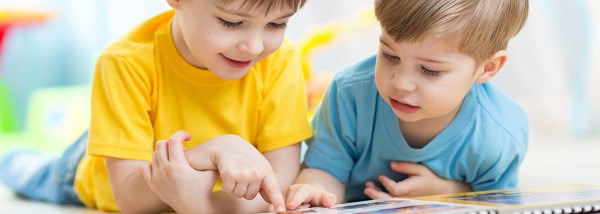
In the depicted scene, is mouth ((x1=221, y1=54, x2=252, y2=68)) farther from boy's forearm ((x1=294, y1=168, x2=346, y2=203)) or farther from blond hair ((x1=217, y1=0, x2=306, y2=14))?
boy's forearm ((x1=294, y1=168, x2=346, y2=203))

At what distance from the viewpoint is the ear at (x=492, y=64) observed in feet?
2.86

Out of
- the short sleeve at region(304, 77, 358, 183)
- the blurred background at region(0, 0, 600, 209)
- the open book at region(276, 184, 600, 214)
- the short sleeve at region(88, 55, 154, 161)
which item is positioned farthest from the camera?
the blurred background at region(0, 0, 600, 209)

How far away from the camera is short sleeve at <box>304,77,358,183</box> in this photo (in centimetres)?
99

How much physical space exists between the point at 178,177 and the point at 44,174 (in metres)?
0.71

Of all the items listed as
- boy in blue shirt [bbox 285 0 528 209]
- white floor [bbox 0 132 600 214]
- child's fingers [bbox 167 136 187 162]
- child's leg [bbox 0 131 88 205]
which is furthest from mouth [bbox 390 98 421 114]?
A: child's leg [bbox 0 131 88 205]

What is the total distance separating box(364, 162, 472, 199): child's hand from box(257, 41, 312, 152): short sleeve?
0.46 feet

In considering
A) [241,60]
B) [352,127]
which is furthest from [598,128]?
[241,60]

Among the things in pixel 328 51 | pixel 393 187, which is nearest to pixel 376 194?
pixel 393 187

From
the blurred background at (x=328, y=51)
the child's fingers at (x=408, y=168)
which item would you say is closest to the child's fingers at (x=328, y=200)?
→ the child's fingers at (x=408, y=168)

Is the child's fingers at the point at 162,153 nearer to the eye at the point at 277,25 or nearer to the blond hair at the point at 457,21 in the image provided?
the eye at the point at 277,25

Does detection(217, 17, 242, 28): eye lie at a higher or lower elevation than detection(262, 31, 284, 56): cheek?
higher

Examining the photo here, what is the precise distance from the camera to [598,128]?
2.39 m

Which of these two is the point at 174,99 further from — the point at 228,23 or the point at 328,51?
the point at 328,51

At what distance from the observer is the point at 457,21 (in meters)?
0.81
